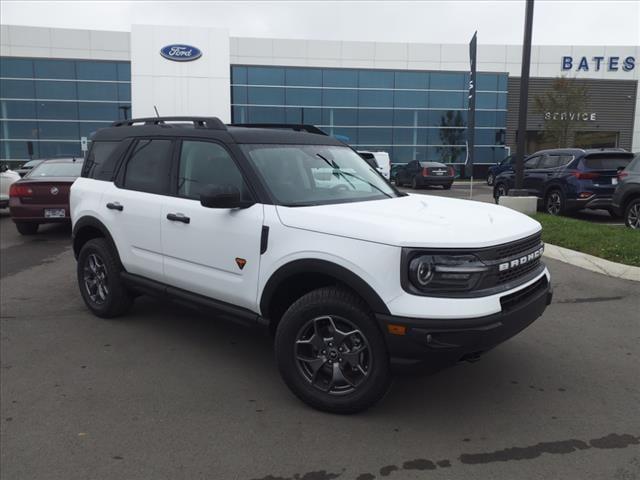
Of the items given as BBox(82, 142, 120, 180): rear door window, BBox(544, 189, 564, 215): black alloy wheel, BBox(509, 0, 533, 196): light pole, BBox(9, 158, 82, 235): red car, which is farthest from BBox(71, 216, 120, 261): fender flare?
BBox(544, 189, 564, 215): black alloy wheel

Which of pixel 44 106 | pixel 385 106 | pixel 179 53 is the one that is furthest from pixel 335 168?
pixel 44 106

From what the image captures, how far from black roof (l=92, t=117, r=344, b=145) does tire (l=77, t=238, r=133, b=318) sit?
1103mm

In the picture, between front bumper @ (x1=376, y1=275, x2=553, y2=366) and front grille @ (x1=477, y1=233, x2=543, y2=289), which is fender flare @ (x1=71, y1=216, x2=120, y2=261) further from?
front grille @ (x1=477, y1=233, x2=543, y2=289)

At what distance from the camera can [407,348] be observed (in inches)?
115

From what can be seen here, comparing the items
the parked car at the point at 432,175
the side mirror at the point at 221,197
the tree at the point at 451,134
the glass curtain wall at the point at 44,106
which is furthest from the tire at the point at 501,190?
the glass curtain wall at the point at 44,106

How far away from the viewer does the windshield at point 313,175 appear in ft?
12.4

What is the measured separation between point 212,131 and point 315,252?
150cm

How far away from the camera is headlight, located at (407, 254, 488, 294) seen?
115 inches

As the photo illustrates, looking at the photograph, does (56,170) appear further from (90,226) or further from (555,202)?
(555,202)

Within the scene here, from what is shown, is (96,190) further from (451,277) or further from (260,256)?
(451,277)

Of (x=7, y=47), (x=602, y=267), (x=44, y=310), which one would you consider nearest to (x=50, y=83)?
(x=7, y=47)

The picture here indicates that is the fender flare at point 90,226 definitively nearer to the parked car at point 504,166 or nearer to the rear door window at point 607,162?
the rear door window at point 607,162

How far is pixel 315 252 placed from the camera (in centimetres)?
325

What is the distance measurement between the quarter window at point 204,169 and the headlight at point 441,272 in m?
1.44
